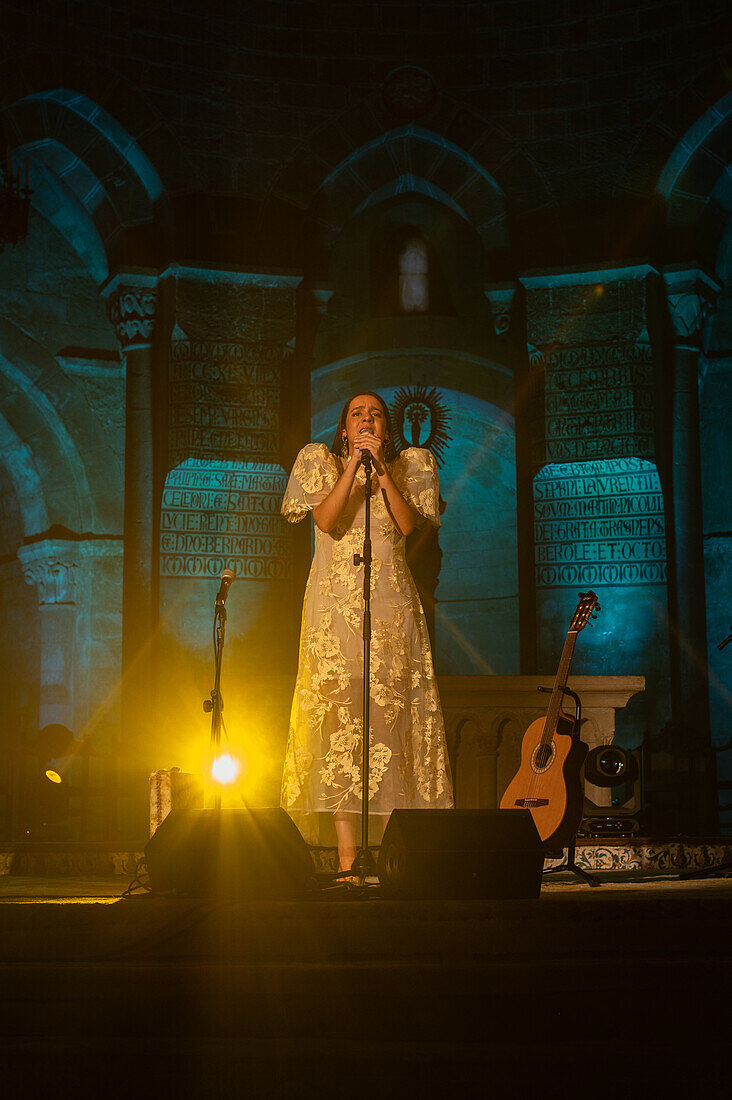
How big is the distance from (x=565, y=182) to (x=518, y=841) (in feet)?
31.6

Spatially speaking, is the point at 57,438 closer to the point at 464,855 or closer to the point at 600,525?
the point at 600,525

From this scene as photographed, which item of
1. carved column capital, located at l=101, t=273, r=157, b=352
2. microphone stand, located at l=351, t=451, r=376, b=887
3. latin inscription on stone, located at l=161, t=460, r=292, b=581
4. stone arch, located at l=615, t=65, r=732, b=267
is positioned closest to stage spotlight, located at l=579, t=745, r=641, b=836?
microphone stand, located at l=351, t=451, r=376, b=887

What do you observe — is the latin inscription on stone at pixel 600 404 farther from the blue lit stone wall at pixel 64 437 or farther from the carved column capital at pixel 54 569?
the carved column capital at pixel 54 569

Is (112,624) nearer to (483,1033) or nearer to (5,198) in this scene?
(5,198)

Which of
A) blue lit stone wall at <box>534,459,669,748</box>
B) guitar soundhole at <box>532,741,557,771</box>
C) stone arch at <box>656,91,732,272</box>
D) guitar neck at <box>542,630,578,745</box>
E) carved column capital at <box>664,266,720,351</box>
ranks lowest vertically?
guitar soundhole at <box>532,741,557,771</box>

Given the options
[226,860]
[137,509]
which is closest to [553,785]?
[226,860]

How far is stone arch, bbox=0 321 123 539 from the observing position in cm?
1384

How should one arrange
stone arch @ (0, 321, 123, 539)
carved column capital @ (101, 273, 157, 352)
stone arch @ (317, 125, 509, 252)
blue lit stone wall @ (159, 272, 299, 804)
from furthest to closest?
stone arch @ (0, 321, 123, 539) → stone arch @ (317, 125, 509, 252) → carved column capital @ (101, 273, 157, 352) → blue lit stone wall @ (159, 272, 299, 804)

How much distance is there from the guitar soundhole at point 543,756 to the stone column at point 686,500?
17.1 feet

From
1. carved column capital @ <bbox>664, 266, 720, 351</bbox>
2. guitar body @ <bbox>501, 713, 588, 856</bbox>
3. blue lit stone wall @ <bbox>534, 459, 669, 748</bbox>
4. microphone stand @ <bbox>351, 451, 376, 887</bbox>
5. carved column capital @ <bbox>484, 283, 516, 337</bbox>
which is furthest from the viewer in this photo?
carved column capital @ <bbox>484, 283, 516, 337</bbox>

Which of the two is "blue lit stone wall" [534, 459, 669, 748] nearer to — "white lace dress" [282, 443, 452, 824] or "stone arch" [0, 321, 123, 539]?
"stone arch" [0, 321, 123, 539]

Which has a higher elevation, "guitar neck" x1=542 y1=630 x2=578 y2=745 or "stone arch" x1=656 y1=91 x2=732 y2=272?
"stone arch" x1=656 y1=91 x2=732 y2=272

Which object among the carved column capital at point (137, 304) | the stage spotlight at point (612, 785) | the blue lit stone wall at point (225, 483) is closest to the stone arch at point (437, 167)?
the blue lit stone wall at point (225, 483)

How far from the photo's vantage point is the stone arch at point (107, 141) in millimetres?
12242
